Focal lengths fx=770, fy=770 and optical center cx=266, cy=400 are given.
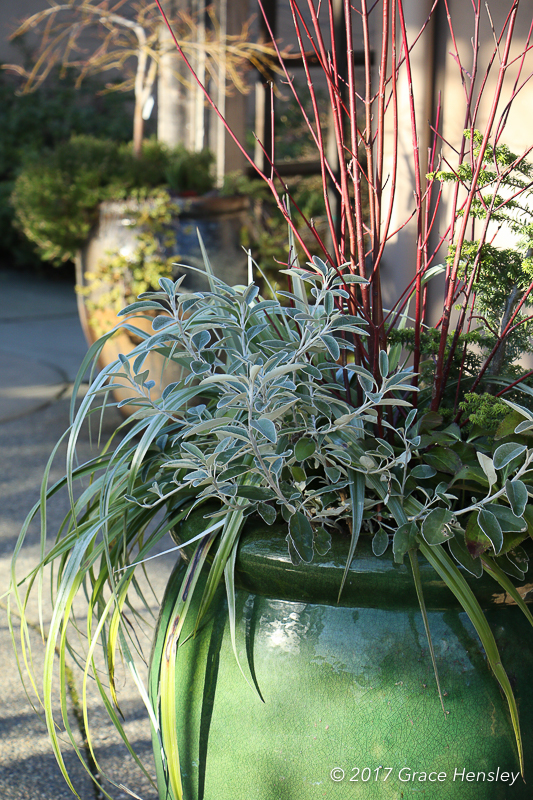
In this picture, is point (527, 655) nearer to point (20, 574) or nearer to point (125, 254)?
point (20, 574)

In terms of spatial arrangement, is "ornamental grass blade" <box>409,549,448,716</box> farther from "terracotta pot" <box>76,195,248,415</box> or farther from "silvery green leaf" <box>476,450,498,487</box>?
"terracotta pot" <box>76,195,248,415</box>

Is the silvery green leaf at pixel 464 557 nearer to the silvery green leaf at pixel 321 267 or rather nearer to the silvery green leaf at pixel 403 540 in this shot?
the silvery green leaf at pixel 403 540

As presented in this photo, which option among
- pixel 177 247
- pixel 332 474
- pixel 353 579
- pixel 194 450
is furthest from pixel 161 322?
pixel 177 247

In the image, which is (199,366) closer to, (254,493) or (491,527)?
(254,493)

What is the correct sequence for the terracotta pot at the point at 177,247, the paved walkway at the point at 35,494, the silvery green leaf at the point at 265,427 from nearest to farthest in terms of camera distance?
the silvery green leaf at the point at 265,427 < the paved walkway at the point at 35,494 < the terracotta pot at the point at 177,247

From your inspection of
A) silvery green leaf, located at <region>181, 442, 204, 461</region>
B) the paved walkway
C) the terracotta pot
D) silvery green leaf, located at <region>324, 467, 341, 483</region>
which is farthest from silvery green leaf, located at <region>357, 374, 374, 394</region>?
the terracotta pot

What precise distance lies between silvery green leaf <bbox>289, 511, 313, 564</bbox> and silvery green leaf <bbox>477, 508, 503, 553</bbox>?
0.19 metres

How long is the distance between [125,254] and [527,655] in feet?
8.91

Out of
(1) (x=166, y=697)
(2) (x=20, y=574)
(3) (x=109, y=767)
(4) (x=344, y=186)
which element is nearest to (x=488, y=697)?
(1) (x=166, y=697)

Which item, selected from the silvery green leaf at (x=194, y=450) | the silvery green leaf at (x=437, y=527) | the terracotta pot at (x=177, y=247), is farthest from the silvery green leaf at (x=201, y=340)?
the terracotta pot at (x=177, y=247)

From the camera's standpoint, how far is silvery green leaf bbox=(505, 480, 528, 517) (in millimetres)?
825

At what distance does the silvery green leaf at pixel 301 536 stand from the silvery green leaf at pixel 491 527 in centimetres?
19

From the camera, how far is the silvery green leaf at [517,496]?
825 millimetres

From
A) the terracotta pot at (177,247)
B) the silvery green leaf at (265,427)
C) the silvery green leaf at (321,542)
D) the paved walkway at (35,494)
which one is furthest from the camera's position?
the terracotta pot at (177,247)
